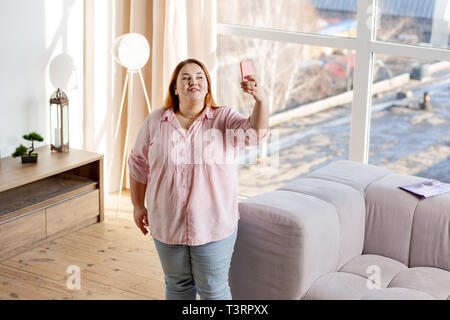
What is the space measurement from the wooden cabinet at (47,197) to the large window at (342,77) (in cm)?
107

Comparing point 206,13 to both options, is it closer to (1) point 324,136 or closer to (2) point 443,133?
(1) point 324,136

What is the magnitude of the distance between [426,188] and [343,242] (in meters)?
0.45

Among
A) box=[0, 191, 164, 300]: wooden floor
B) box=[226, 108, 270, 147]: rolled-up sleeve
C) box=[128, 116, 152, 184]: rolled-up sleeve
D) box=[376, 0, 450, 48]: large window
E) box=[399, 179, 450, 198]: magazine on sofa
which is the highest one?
box=[376, 0, 450, 48]: large window

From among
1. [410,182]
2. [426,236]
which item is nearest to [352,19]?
[410,182]

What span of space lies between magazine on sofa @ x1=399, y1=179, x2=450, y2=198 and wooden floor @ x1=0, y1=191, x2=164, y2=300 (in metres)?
1.28

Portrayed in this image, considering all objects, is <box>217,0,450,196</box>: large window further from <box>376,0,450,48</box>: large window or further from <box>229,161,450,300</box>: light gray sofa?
<box>229,161,450,300</box>: light gray sofa

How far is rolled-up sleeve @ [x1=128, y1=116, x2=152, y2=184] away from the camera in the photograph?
105 inches

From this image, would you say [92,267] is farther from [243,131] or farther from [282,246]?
[243,131]

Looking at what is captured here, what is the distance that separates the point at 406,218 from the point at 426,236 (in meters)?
0.11

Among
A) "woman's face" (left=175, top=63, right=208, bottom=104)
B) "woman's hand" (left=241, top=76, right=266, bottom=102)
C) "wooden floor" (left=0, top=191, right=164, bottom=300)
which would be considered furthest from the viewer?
"wooden floor" (left=0, top=191, right=164, bottom=300)

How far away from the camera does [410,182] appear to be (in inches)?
121

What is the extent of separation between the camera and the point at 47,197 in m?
3.96
